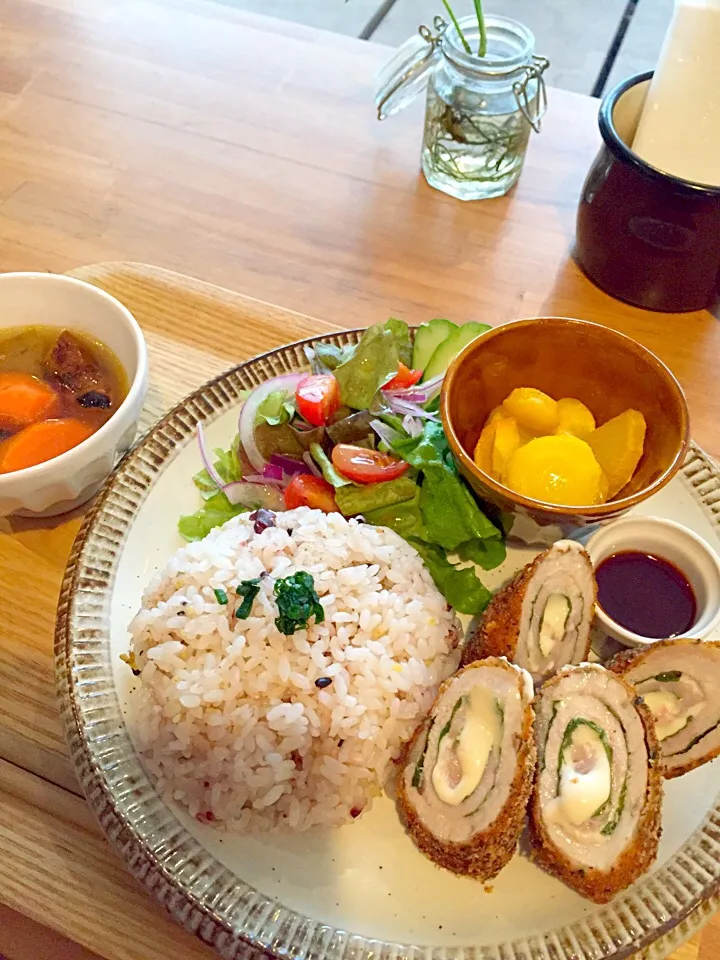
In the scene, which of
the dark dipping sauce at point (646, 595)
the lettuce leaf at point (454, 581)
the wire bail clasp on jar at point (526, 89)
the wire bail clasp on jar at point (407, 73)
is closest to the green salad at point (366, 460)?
the lettuce leaf at point (454, 581)

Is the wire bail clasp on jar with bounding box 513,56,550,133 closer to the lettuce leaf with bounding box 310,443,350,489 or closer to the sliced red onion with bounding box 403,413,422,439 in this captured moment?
the sliced red onion with bounding box 403,413,422,439

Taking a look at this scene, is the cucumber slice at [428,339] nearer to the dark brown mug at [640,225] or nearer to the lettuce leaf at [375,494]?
the lettuce leaf at [375,494]

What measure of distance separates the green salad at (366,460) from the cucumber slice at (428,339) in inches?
0.5

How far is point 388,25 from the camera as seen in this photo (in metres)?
3.92

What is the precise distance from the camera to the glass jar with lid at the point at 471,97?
219 centimetres

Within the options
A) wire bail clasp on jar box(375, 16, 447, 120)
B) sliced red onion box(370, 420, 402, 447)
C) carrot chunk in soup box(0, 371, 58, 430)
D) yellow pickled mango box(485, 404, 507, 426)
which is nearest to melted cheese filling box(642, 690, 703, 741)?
yellow pickled mango box(485, 404, 507, 426)

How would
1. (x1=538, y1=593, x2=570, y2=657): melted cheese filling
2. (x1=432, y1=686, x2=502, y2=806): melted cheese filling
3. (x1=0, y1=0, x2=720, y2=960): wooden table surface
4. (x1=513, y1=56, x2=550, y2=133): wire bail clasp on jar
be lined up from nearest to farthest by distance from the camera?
(x1=432, y1=686, x2=502, y2=806): melted cheese filling < (x1=538, y1=593, x2=570, y2=657): melted cheese filling < (x1=0, y1=0, x2=720, y2=960): wooden table surface < (x1=513, y1=56, x2=550, y2=133): wire bail clasp on jar

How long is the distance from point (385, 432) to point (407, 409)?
0.28 ft

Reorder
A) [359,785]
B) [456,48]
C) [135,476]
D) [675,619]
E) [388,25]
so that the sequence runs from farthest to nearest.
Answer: [388,25], [456,48], [135,476], [675,619], [359,785]

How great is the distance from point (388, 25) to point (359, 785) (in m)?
3.83

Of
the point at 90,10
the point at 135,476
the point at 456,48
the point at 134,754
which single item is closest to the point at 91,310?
the point at 135,476

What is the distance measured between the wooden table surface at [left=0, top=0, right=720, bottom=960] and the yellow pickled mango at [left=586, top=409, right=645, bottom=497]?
45 centimetres

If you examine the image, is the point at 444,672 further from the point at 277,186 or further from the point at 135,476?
the point at 277,186

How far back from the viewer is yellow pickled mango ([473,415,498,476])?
1.69 m
